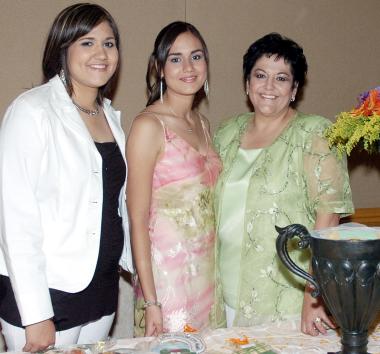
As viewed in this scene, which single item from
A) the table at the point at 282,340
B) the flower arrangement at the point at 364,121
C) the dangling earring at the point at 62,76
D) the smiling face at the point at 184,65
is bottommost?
the table at the point at 282,340

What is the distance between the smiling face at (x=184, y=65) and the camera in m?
2.37

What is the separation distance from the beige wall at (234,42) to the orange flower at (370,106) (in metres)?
1.53

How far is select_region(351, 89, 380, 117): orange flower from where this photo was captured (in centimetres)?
168

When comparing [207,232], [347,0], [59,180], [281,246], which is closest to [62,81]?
[59,180]

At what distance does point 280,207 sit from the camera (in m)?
2.28

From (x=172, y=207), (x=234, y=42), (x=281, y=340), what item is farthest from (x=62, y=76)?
(x=234, y=42)

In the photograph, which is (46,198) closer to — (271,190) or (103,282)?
(103,282)

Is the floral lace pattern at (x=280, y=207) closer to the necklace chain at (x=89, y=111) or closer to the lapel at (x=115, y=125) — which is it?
the lapel at (x=115, y=125)

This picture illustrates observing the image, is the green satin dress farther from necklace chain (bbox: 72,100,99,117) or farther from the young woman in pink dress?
necklace chain (bbox: 72,100,99,117)

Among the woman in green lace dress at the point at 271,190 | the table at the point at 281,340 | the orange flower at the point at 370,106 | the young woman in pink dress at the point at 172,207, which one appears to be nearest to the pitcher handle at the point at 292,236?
the table at the point at 281,340

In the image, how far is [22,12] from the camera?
284cm

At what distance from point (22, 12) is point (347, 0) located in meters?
1.64

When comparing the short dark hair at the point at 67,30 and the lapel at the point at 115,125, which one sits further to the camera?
the lapel at the point at 115,125

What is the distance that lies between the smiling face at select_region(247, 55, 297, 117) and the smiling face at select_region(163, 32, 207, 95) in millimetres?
222
